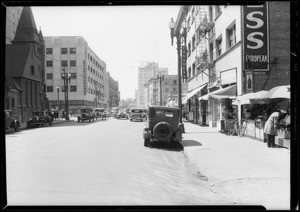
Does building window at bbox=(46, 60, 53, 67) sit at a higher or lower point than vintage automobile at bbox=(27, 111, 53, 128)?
higher

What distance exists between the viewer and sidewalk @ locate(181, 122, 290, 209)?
5.73 meters

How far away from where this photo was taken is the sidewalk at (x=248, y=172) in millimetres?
5730

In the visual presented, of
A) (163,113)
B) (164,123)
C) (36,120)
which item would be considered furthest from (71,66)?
(164,123)

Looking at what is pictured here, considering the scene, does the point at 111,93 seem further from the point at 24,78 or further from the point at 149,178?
the point at 149,178

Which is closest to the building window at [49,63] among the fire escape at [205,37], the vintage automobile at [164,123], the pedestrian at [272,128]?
the fire escape at [205,37]

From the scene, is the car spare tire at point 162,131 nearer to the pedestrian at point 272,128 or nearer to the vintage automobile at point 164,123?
the vintage automobile at point 164,123

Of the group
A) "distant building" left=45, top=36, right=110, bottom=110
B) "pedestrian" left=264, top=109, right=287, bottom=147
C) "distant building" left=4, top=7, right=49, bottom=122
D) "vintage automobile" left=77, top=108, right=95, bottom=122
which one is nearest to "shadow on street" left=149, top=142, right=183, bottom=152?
"pedestrian" left=264, top=109, right=287, bottom=147

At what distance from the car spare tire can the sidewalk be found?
1454mm

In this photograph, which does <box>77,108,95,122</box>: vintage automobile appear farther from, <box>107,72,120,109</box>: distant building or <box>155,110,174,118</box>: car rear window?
<box>107,72,120,109</box>: distant building

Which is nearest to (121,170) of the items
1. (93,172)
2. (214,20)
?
(93,172)
